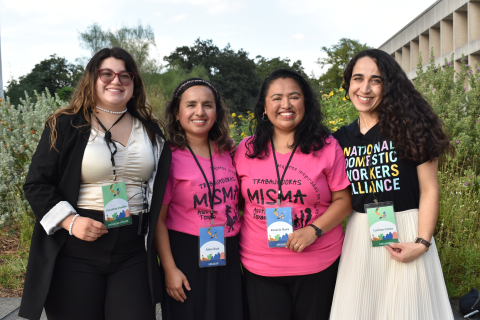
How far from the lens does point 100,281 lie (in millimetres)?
2105

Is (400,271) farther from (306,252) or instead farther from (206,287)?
(206,287)

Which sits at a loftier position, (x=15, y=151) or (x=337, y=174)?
(x=15, y=151)

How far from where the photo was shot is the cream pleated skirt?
6.86 ft

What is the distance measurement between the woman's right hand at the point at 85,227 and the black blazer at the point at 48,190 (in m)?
0.10

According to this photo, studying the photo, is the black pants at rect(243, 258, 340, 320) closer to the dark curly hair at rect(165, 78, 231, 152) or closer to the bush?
the dark curly hair at rect(165, 78, 231, 152)

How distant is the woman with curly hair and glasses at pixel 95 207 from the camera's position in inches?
79.6

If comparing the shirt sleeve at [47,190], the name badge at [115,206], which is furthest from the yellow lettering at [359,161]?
the shirt sleeve at [47,190]

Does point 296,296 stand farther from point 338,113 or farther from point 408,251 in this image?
point 338,113

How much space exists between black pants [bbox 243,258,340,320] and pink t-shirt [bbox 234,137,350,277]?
63mm

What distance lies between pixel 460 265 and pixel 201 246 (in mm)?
2883

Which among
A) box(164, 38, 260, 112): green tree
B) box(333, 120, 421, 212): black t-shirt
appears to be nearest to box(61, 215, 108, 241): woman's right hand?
box(333, 120, 421, 212): black t-shirt

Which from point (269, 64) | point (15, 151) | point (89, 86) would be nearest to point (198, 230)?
point (89, 86)

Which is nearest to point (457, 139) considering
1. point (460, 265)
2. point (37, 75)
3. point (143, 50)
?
point (460, 265)

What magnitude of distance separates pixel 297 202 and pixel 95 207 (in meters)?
1.21
